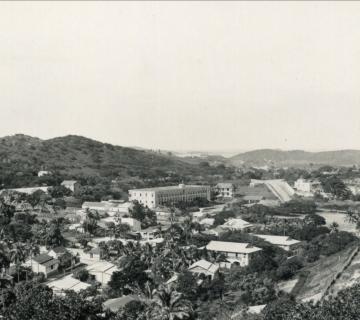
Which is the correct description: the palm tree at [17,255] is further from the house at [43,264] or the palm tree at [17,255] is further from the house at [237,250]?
the house at [237,250]

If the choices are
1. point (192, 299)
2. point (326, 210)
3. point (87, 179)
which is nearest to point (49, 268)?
point (192, 299)

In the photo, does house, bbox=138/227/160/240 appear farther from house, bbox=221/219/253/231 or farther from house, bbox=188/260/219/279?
house, bbox=188/260/219/279

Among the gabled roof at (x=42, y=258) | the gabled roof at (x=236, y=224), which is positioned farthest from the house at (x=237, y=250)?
the gabled roof at (x=42, y=258)

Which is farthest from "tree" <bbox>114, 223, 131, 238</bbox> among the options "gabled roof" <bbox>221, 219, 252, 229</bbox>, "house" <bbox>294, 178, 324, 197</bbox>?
"house" <bbox>294, 178, 324, 197</bbox>

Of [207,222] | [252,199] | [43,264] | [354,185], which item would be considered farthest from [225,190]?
[43,264]

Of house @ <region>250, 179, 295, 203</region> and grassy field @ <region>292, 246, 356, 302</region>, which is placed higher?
house @ <region>250, 179, 295, 203</region>
